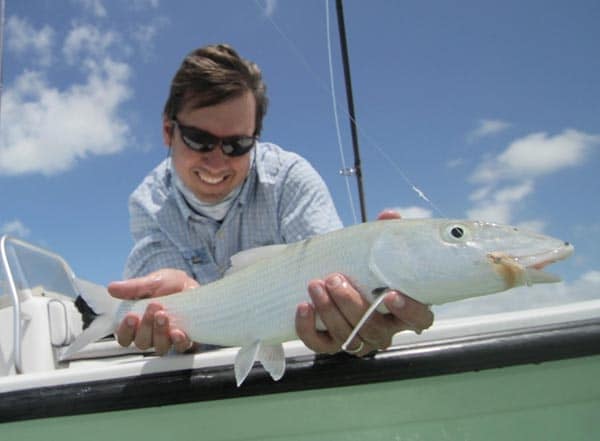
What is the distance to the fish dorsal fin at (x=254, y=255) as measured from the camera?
2.00 m

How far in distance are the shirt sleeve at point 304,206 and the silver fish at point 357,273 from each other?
101 centimetres

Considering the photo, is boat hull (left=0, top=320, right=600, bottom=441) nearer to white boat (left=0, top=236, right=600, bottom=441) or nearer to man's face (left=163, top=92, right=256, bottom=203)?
white boat (left=0, top=236, right=600, bottom=441)

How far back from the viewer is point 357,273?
172 cm

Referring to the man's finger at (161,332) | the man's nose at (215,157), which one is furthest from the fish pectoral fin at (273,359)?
the man's nose at (215,157)

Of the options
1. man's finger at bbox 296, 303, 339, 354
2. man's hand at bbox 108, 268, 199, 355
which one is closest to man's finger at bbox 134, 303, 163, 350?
man's hand at bbox 108, 268, 199, 355

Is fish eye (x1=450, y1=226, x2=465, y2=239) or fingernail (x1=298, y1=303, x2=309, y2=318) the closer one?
fish eye (x1=450, y1=226, x2=465, y2=239)

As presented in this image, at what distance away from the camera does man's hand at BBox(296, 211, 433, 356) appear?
1692 millimetres

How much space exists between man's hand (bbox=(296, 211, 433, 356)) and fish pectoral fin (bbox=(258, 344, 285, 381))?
0.11m

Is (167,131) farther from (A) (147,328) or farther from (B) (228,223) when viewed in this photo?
(A) (147,328)

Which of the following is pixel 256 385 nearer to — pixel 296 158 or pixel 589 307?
pixel 589 307

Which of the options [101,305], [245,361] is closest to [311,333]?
[245,361]

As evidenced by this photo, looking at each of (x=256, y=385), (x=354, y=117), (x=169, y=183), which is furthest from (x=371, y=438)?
(x=354, y=117)

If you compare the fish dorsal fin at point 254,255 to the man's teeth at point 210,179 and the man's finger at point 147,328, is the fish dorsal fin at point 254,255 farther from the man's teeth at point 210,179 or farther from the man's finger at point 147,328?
the man's teeth at point 210,179

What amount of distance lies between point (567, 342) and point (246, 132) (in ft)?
6.37
